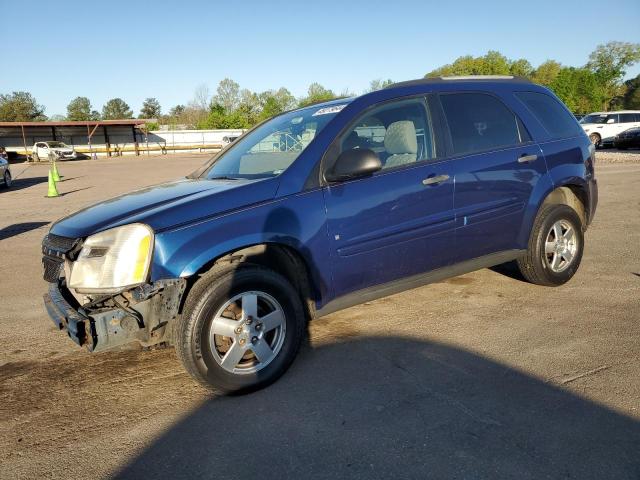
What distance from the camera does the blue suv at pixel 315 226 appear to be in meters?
2.85

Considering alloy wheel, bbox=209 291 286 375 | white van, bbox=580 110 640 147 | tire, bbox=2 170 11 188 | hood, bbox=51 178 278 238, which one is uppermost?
white van, bbox=580 110 640 147

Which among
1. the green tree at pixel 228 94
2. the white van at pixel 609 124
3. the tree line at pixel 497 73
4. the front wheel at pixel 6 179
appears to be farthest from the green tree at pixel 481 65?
the front wheel at pixel 6 179

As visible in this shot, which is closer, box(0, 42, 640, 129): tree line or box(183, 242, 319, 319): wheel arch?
box(183, 242, 319, 319): wheel arch

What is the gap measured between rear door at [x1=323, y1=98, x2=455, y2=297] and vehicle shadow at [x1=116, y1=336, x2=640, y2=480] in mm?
713

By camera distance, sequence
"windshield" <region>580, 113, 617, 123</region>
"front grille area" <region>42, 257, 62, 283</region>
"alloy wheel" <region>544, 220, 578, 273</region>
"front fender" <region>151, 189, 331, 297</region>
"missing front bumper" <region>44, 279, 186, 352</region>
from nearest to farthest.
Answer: "missing front bumper" <region>44, 279, 186, 352</region>
"front fender" <region>151, 189, 331, 297</region>
"front grille area" <region>42, 257, 62, 283</region>
"alloy wheel" <region>544, 220, 578, 273</region>
"windshield" <region>580, 113, 617, 123</region>

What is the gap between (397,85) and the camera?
154 inches

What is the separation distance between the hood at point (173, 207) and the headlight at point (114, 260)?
70mm

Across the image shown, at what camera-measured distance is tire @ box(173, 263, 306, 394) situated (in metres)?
2.84

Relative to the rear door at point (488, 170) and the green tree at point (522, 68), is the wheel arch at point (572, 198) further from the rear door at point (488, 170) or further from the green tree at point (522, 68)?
the green tree at point (522, 68)

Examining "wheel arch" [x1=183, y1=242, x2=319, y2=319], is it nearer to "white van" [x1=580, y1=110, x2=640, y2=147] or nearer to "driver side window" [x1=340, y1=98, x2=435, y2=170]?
"driver side window" [x1=340, y1=98, x2=435, y2=170]

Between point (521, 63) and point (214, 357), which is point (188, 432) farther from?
point (521, 63)

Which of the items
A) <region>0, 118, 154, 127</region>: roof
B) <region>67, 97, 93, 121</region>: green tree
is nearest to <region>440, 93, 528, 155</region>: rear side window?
<region>0, 118, 154, 127</region>: roof

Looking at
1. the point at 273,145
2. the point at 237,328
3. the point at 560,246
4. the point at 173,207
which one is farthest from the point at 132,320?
the point at 560,246

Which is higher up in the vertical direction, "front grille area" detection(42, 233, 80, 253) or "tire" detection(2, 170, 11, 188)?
"tire" detection(2, 170, 11, 188)
